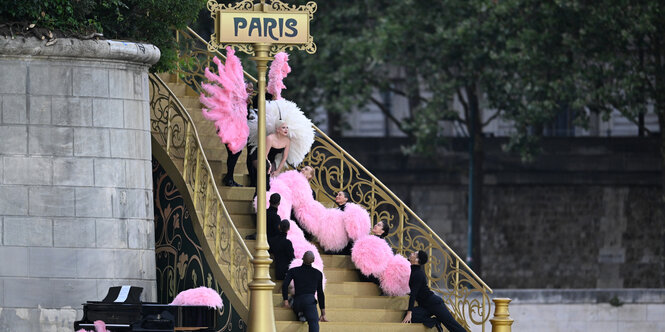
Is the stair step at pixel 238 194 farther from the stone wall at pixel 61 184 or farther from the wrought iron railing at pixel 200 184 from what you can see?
the stone wall at pixel 61 184

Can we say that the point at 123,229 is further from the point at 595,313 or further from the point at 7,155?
the point at 595,313

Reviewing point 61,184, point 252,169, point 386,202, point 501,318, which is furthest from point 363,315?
point 61,184

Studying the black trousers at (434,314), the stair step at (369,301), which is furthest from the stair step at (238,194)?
the black trousers at (434,314)

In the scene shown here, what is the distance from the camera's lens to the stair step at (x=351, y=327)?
71.0ft

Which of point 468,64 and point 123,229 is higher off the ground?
point 468,64

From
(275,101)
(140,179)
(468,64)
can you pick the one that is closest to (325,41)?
(468,64)

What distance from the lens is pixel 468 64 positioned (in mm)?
40844

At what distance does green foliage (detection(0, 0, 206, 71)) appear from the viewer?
20.7 metres

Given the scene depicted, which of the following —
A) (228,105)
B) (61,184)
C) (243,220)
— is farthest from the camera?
(243,220)

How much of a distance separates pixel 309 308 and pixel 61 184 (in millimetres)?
3507

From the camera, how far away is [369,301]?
23.0 metres

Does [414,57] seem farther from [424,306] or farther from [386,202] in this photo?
[424,306]

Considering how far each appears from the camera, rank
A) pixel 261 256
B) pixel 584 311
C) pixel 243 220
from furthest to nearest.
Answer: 1. pixel 584 311
2. pixel 243 220
3. pixel 261 256

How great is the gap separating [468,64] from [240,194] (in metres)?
18.1
